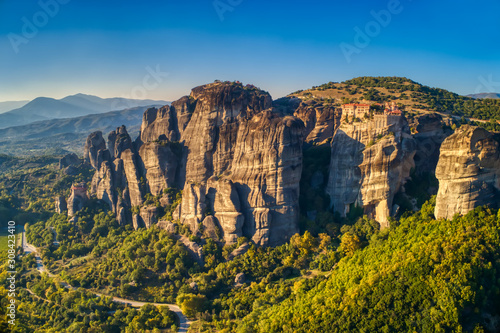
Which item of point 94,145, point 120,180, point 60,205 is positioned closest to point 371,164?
point 120,180

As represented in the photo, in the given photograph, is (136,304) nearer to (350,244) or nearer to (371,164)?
(350,244)

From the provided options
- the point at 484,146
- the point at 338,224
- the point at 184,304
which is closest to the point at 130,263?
the point at 184,304

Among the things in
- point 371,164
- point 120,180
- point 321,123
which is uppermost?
point 321,123

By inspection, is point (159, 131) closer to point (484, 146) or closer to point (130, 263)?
point (130, 263)

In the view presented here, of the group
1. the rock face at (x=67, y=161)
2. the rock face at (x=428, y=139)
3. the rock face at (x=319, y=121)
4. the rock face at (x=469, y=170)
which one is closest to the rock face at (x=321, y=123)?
the rock face at (x=319, y=121)

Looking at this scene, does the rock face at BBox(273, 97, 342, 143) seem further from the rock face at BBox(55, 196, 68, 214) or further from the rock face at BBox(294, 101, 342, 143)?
the rock face at BBox(55, 196, 68, 214)
